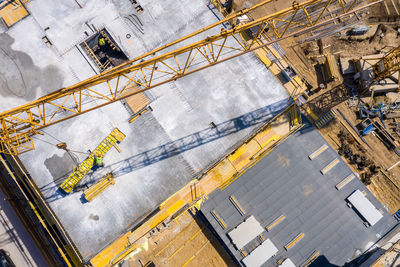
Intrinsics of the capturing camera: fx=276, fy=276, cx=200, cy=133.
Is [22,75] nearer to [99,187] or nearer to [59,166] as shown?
→ [59,166]

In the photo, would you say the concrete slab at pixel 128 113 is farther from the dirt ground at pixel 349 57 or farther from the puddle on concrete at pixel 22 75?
the dirt ground at pixel 349 57

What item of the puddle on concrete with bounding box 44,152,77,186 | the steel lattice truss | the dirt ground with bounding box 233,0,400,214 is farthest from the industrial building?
the dirt ground with bounding box 233,0,400,214

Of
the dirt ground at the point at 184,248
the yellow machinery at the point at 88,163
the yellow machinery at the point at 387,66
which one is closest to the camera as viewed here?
the yellow machinery at the point at 88,163

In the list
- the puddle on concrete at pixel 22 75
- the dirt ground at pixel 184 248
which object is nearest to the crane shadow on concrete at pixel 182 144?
the dirt ground at pixel 184 248

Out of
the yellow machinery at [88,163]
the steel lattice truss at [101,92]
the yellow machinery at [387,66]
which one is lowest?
the yellow machinery at [387,66]

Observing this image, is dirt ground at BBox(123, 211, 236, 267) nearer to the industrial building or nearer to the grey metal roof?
the industrial building

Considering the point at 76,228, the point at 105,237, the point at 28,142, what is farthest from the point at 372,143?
the point at 28,142
